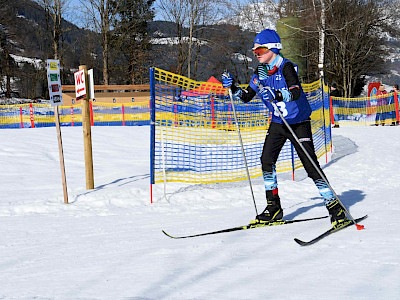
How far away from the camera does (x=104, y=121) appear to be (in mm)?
22969

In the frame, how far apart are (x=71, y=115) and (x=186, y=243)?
19.9m

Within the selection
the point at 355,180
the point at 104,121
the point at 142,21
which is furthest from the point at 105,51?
the point at 355,180

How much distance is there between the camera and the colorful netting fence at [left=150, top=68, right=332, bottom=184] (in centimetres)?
650

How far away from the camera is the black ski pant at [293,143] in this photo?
420 cm

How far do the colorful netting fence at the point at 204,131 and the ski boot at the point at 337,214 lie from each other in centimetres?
278

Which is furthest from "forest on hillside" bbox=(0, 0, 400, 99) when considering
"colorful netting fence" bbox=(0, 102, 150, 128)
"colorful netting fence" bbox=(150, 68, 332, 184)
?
"colorful netting fence" bbox=(150, 68, 332, 184)

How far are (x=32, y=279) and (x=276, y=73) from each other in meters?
2.76

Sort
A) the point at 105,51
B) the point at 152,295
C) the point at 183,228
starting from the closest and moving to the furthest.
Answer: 1. the point at 152,295
2. the point at 183,228
3. the point at 105,51

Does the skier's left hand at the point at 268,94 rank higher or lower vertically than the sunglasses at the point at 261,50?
lower

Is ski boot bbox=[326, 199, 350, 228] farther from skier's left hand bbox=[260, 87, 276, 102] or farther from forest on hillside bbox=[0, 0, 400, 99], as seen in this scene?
forest on hillside bbox=[0, 0, 400, 99]

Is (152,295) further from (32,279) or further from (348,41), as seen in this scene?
(348,41)

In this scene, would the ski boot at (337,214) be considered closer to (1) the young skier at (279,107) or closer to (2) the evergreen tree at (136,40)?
(1) the young skier at (279,107)

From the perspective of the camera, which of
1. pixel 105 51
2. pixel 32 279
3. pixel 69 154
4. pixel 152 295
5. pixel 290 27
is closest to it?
pixel 152 295

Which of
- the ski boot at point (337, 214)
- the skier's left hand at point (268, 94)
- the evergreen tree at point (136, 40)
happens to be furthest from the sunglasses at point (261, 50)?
the evergreen tree at point (136, 40)
